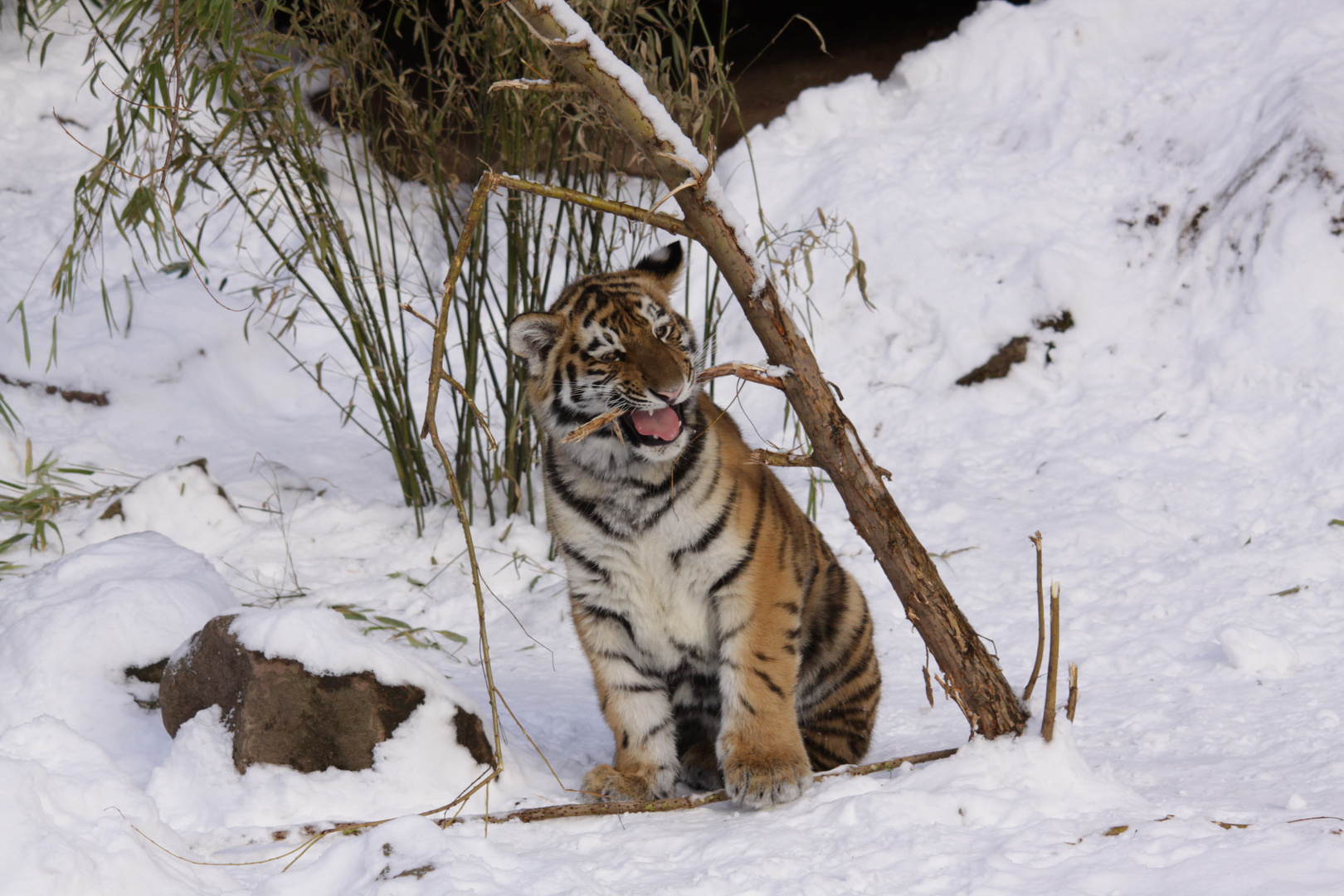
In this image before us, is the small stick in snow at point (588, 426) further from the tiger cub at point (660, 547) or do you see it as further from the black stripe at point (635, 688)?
the black stripe at point (635, 688)

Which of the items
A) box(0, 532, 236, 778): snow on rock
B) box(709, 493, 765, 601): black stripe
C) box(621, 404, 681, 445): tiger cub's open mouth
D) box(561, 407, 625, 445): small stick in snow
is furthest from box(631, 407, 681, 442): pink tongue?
box(0, 532, 236, 778): snow on rock

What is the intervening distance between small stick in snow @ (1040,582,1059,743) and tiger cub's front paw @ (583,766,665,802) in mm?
816

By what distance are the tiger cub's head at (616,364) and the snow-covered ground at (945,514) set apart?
38 cm

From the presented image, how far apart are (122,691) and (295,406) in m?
2.76

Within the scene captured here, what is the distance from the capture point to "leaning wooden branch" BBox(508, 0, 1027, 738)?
76.4 inches

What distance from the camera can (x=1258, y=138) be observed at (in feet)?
16.3

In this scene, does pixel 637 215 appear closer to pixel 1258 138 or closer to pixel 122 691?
pixel 122 691

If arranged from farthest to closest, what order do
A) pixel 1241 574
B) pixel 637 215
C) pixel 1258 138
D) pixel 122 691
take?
pixel 1258 138
pixel 1241 574
pixel 122 691
pixel 637 215

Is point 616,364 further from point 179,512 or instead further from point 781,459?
point 179,512

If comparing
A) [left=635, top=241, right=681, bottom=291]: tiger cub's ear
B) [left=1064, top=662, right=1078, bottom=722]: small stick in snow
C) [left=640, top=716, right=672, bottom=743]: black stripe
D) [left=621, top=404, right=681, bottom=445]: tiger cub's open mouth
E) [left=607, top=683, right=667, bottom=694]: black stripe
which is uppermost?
[left=635, top=241, right=681, bottom=291]: tiger cub's ear

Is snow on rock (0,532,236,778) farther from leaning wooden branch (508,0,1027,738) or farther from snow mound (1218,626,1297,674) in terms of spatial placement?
snow mound (1218,626,1297,674)

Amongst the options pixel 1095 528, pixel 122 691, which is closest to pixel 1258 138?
pixel 1095 528

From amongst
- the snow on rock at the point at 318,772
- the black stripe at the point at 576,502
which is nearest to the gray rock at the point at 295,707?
the snow on rock at the point at 318,772

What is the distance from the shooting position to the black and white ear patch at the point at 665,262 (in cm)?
256
